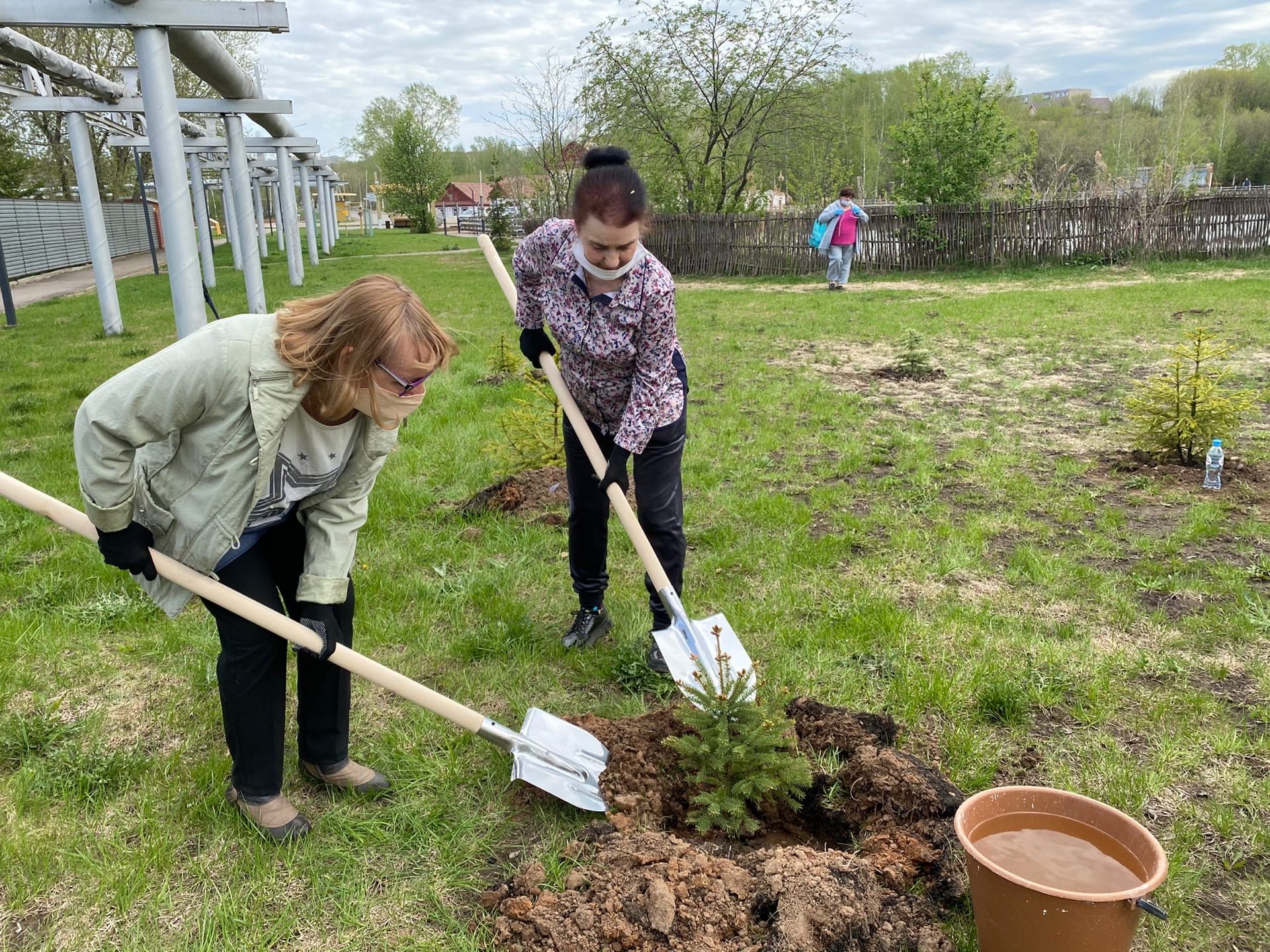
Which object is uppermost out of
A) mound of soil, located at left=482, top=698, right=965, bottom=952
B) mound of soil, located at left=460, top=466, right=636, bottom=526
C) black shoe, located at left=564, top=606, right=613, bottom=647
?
mound of soil, located at left=460, top=466, right=636, bottom=526

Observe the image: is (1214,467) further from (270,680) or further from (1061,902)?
(270,680)

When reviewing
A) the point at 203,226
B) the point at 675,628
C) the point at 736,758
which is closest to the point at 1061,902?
the point at 736,758

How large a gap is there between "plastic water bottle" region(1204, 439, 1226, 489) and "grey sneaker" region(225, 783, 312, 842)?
5.18 m

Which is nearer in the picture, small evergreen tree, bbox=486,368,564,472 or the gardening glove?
the gardening glove

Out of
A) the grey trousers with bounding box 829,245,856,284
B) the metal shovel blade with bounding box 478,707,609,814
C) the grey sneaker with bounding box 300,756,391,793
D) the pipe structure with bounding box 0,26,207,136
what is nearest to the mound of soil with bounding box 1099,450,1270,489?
the metal shovel blade with bounding box 478,707,609,814

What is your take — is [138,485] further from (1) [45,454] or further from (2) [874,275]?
(2) [874,275]

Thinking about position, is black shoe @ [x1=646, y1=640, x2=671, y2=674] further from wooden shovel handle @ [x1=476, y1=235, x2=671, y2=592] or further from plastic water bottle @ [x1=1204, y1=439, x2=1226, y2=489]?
plastic water bottle @ [x1=1204, y1=439, x2=1226, y2=489]

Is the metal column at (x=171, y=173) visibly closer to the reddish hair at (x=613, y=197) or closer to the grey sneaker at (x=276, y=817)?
the reddish hair at (x=613, y=197)

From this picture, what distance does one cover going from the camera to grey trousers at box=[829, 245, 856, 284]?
16141 millimetres

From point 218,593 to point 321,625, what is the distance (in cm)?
30

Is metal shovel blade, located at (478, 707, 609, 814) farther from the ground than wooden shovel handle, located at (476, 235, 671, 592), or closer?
closer

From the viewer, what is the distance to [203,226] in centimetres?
1630

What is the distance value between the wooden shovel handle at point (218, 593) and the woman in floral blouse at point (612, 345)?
110 cm

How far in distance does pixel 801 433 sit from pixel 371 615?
12.8 feet
